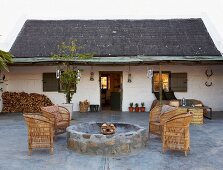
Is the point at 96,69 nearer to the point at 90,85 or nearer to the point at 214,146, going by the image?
the point at 90,85

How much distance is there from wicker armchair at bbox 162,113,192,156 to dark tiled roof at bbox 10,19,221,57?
887 cm

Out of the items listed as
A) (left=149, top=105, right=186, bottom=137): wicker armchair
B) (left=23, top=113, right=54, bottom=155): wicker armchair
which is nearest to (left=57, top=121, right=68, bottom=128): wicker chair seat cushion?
(left=23, top=113, right=54, bottom=155): wicker armchair

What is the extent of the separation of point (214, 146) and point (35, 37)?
12.5 meters

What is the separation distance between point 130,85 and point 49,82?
170 inches

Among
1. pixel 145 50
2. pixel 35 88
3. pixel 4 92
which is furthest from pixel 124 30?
pixel 4 92

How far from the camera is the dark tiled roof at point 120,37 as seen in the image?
52.5ft

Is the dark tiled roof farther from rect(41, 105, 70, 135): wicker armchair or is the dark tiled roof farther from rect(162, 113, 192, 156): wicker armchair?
rect(162, 113, 192, 156): wicker armchair

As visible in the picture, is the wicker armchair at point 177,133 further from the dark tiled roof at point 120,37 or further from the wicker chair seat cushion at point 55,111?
the dark tiled roof at point 120,37

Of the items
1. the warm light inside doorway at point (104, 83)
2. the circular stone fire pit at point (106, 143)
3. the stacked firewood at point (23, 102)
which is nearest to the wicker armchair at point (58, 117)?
the circular stone fire pit at point (106, 143)

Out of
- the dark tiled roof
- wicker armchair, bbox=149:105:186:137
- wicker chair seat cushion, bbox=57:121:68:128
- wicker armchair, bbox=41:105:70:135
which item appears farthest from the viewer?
the dark tiled roof

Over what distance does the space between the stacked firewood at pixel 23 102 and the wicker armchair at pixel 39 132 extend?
26.4 ft

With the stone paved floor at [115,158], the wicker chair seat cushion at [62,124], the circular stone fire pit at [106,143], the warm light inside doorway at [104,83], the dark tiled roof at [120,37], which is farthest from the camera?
the warm light inside doorway at [104,83]

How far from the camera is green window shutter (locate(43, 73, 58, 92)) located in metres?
15.9

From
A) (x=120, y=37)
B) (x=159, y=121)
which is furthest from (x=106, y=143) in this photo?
(x=120, y=37)
